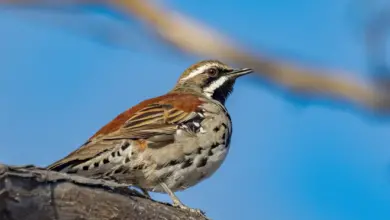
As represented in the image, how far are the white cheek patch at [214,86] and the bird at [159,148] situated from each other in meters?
1.06

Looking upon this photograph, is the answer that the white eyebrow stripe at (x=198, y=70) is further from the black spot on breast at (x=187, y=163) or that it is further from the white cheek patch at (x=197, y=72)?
the black spot on breast at (x=187, y=163)

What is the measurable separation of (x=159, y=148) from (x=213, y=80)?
2134mm

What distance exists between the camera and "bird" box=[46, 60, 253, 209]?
5.87 metres

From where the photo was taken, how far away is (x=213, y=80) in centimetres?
815

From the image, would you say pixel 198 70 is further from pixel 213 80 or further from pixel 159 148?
pixel 159 148

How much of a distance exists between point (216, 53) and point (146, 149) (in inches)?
55.2

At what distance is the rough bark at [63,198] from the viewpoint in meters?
3.47

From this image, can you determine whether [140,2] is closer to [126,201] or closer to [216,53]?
[216,53]

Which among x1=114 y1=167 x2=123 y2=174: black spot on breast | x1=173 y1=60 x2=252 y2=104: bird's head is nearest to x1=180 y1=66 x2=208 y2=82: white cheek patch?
x1=173 y1=60 x2=252 y2=104: bird's head

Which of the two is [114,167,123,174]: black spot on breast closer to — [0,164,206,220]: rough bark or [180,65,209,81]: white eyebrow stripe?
[0,164,206,220]: rough bark

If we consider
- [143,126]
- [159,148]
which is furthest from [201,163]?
[143,126]

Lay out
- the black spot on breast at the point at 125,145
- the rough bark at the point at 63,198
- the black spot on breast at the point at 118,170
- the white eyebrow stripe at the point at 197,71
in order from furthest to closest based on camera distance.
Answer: the white eyebrow stripe at the point at 197,71, the black spot on breast at the point at 125,145, the black spot on breast at the point at 118,170, the rough bark at the point at 63,198

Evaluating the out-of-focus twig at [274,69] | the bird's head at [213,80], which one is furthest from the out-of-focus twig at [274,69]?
the bird's head at [213,80]

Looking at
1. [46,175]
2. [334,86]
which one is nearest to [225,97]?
[334,86]
